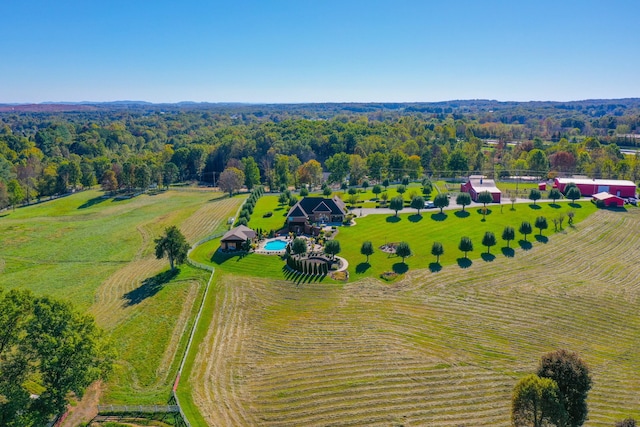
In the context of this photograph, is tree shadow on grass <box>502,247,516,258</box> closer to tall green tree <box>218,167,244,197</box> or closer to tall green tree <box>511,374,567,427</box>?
tall green tree <box>511,374,567,427</box>

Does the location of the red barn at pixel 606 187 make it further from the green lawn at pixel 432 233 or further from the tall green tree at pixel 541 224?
the tall green tree at pixel 541 224

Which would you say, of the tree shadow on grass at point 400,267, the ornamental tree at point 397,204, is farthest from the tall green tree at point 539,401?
the ornamental tree at point 397,204

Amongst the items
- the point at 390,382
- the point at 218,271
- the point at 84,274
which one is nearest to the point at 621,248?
the point at 390,382

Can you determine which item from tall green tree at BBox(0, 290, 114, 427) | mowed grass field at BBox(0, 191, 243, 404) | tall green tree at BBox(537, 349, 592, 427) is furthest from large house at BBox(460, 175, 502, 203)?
tall green tree at BBox(0, 290, 114, 427)

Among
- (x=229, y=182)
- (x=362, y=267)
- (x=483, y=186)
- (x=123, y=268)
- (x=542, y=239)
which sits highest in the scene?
(x=483, y=186)

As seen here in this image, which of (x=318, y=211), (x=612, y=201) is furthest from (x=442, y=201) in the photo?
(x=612, y=201)

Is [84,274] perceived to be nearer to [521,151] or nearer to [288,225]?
[288,225]

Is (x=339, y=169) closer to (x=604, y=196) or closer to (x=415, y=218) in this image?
(x=415, y=218)
